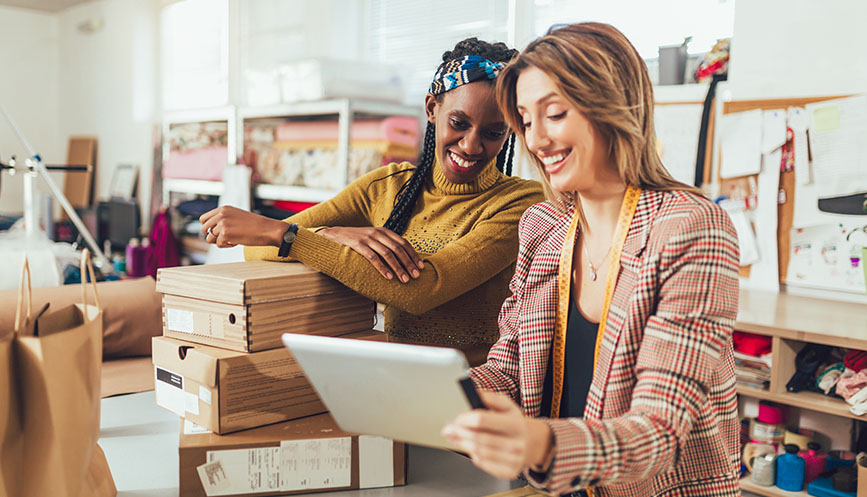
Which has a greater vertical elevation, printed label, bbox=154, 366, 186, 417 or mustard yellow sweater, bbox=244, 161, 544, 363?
mustard yellow sweater, bbox=244, 161, 544, 363

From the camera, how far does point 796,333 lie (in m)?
2.05

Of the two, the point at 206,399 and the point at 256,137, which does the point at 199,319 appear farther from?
the point at 256,137

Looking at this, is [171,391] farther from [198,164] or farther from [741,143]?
[198,164]

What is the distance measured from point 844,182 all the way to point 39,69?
700 cm

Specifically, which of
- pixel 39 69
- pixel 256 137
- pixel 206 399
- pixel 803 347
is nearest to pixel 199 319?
pixel 206 399

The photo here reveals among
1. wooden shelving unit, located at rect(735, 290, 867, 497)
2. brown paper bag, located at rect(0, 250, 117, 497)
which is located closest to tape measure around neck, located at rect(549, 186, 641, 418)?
brown paper bag, located at rect(0, 250, 117, 497)

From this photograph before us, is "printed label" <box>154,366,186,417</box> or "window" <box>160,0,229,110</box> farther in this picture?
"window" <box>160,0,229,110</box>

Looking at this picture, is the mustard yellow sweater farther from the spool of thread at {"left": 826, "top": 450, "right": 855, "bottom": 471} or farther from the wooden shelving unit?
the spool of thread at {"left": 826, "top": 450, "right": 855, "bottom": 471}

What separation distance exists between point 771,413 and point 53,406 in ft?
7.12

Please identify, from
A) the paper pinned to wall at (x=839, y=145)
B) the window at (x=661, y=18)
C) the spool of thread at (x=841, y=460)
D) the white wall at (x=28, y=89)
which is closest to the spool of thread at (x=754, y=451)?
the spool of thread at (x=841, y=460)

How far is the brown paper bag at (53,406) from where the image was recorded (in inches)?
34.4

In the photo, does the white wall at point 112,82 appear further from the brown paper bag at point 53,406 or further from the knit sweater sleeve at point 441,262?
the brown paper bag at point 53,406

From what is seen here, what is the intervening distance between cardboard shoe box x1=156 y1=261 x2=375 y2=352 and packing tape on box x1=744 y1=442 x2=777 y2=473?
164cm

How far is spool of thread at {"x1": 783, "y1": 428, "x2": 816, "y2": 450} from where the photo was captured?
2305 millimetres
